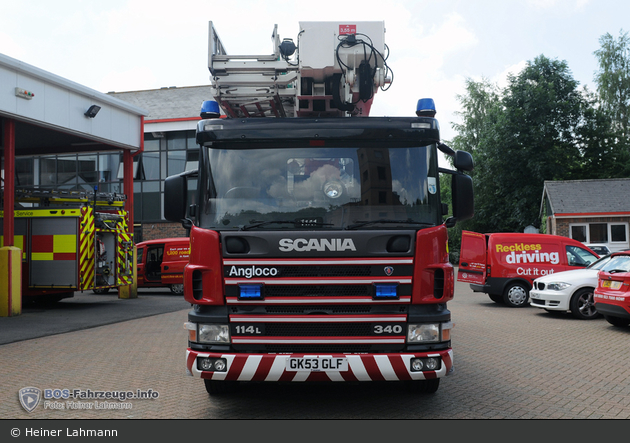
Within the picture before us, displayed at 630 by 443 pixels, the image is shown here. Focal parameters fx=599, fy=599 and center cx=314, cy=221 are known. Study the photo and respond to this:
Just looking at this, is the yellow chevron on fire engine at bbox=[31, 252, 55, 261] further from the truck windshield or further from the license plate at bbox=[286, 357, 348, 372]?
the license plate at bbox=[286, 357, 348, 372]

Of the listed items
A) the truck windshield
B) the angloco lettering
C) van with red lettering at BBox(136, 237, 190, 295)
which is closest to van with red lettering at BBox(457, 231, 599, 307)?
van with red lettering at BBox(136, 237, 190, 295)

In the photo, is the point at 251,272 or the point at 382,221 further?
the point at 382,221

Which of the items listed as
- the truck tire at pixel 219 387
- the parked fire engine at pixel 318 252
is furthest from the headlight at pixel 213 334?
the truck tire at pixel 219 387

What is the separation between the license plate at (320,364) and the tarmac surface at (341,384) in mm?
735

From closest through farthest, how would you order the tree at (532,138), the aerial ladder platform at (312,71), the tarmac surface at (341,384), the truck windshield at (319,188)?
the truck windshield at (319,188) < the tarmac surface at (341,384) < the aerial ladder platform at (312,71) < the tree at (532,138)

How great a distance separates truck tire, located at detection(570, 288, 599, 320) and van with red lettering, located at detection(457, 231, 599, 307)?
250 centimetres

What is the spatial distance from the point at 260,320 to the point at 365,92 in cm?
295

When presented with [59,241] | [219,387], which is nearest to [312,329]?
[219,387]

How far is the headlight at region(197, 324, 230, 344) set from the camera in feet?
16.0

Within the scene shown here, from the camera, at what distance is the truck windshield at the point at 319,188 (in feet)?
16.5

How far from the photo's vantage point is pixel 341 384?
6.54m

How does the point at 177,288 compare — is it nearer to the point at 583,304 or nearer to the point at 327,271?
the point at 583,304

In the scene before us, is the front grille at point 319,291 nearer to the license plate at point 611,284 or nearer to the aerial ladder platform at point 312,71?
the aerial ladder platform at point 312,71

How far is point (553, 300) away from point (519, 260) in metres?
2.49
